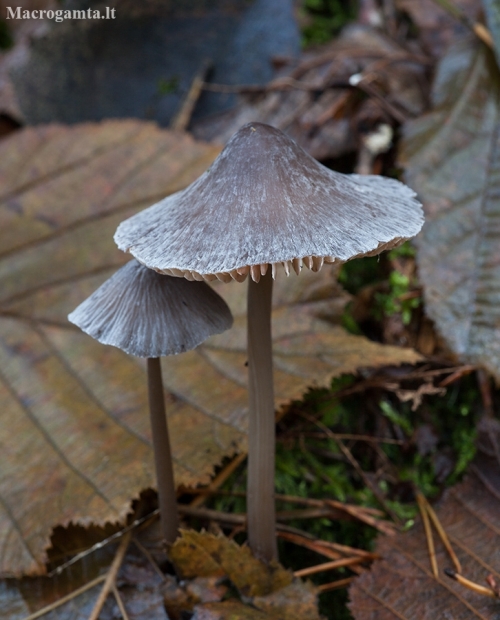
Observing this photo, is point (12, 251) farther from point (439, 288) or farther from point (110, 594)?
point (439, 288)

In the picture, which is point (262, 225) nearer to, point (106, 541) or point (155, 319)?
Answer: point (155, 319)

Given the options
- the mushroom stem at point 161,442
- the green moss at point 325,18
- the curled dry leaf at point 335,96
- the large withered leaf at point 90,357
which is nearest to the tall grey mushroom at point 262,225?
the mushroom stem at point 161,442

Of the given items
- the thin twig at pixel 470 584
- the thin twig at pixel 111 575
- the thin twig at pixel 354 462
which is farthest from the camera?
the thin twig at pixel 354 462

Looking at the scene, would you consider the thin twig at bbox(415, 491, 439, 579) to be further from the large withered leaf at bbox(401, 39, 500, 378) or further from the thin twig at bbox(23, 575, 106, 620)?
the thin twig at bbox(23, 575, 106, 620)

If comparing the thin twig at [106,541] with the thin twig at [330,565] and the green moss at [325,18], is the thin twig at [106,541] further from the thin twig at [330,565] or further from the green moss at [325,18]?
the green moss at [325,18]

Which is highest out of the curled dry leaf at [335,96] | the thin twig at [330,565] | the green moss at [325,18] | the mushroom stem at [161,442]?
the green moss at [325,18]

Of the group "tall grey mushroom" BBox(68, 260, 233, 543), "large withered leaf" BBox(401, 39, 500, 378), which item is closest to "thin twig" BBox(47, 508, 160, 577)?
"tall grey mushroom" BBox(68, 260, 233, 543)

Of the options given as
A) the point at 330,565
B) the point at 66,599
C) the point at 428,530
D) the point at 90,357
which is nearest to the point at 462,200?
the point at 428,530
